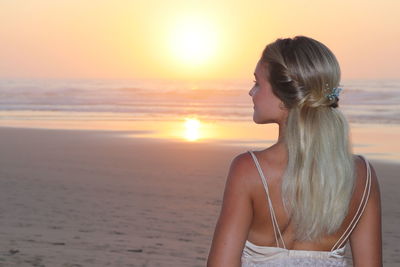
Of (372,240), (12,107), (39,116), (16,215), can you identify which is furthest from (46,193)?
(12,107)

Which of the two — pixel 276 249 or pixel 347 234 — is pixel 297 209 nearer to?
pixel 276 249

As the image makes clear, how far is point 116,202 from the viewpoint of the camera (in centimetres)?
996

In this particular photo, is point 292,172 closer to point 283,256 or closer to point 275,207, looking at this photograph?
point 275,207

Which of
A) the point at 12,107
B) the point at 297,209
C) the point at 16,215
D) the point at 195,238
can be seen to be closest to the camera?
the point at 297,209

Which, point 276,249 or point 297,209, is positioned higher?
point 297,209

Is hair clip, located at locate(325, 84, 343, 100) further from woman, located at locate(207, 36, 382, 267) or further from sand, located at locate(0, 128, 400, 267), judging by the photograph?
sand, located at locate(0, 128, 400, 267)

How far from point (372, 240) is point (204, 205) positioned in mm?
7269

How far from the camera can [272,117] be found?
2.30m

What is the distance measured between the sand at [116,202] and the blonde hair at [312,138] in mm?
4906

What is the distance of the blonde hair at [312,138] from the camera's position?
221cm

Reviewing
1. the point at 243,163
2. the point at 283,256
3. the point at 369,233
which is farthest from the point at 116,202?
the point at 243,163

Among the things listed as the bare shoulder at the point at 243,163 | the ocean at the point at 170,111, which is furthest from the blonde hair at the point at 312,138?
the ocean at the point at 170,111

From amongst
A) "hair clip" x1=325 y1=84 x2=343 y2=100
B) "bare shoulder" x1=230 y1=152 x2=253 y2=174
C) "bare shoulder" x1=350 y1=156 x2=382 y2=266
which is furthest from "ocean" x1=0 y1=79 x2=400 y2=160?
"bare shoulder" x1=230 y1=152 x2=253 y2=174

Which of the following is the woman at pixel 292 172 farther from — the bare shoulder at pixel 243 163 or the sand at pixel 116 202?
the sand at pixel 116 202
